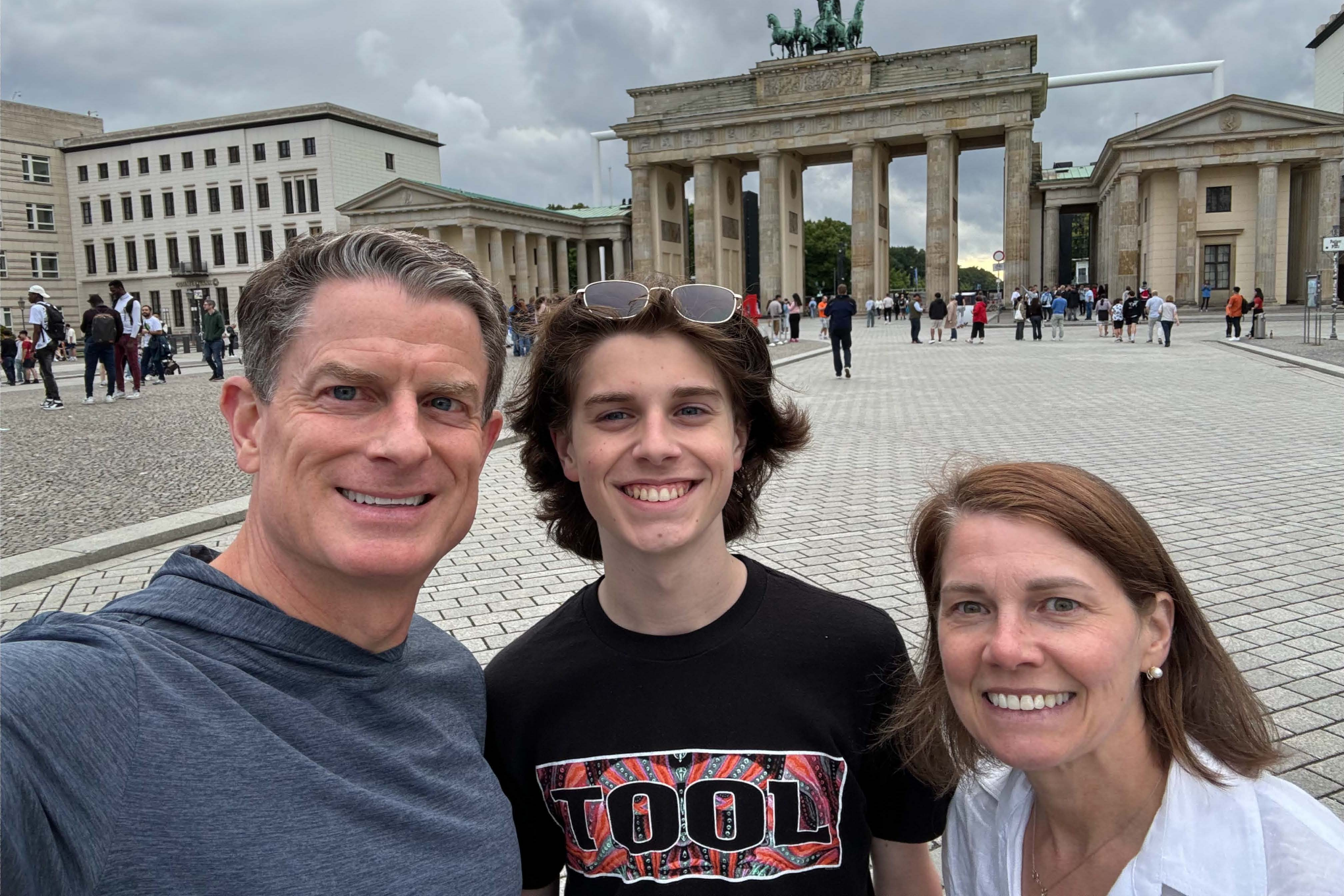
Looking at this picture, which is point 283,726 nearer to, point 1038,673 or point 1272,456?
point 1038,673

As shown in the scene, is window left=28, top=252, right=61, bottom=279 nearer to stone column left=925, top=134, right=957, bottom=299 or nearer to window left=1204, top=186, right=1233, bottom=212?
stone column left=925, top=134, right=957, bottom=299

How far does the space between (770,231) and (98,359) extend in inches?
1841

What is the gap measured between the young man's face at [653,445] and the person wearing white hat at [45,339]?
19.0 metres

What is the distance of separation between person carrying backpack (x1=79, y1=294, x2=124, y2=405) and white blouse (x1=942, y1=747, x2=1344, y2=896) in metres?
19.3

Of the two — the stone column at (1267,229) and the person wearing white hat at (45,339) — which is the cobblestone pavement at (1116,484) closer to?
the person wearing white hat at (45,339)

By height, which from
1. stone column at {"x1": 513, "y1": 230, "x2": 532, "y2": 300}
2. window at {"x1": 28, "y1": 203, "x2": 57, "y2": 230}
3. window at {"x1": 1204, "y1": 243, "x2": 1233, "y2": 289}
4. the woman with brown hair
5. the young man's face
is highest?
window at {"x1": 28, "y1": 203, "x2": 57, "y2": 230}

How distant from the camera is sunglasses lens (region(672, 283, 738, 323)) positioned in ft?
6.93

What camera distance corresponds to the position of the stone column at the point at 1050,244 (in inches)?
2569

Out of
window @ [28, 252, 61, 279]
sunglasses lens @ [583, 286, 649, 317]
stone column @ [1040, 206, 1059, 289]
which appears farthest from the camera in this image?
window @ [28, 252, 61, 279]

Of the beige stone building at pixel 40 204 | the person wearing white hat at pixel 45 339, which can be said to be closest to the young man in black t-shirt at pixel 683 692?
the person wearing white hat at pixel 45 339

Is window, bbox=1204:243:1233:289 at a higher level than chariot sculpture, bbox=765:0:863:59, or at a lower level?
lower

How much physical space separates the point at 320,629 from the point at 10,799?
20.4 inches

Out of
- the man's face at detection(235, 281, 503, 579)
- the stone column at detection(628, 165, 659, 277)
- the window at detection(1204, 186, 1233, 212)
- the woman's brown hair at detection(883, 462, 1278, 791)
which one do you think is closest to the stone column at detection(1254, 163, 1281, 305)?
the window at detection(1204, 186, 1233, 212)

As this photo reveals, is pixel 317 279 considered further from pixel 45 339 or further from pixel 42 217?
pixel 42 217
